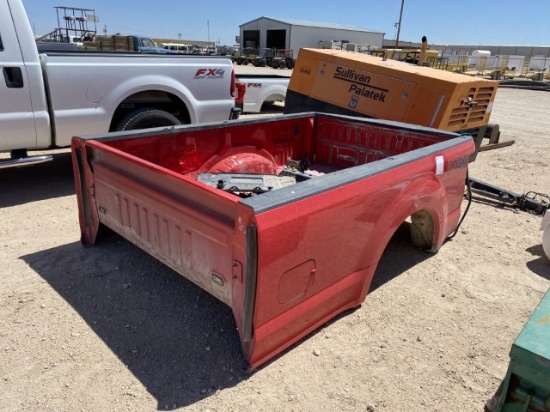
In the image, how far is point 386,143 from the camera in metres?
4.70

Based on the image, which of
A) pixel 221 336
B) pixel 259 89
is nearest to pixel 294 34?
pixel 259 89

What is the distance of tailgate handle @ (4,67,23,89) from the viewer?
4.76 m

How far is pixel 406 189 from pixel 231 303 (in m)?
1.47

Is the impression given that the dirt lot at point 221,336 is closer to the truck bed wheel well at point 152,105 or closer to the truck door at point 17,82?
the truck door at point 17,82

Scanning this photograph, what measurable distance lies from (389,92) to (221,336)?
208 inches

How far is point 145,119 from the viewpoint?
18.7 ft

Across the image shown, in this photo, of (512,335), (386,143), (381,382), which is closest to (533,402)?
(381,382)

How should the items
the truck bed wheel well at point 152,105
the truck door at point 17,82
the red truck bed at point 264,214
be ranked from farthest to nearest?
the truck bed wheel well at point 152,105, the truck door at point 17,82, the red truck bed at point 264,214

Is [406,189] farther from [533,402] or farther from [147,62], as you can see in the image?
[147,62]

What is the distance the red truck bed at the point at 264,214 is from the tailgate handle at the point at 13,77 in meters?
1.90

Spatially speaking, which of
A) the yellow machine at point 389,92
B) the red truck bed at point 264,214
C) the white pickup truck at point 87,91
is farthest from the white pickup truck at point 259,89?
the red truck bed at point 264,214

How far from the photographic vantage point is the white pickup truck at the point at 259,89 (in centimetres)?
1006

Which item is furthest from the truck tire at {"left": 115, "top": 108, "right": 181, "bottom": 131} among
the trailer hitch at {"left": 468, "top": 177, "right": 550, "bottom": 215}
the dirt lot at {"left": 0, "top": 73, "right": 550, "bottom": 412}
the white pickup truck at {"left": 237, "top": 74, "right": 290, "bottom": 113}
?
the white pickup truck at {"left": 237, "top": 74, "right": 290, "bottom": 113}

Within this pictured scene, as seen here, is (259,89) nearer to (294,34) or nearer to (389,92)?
(389,92)
